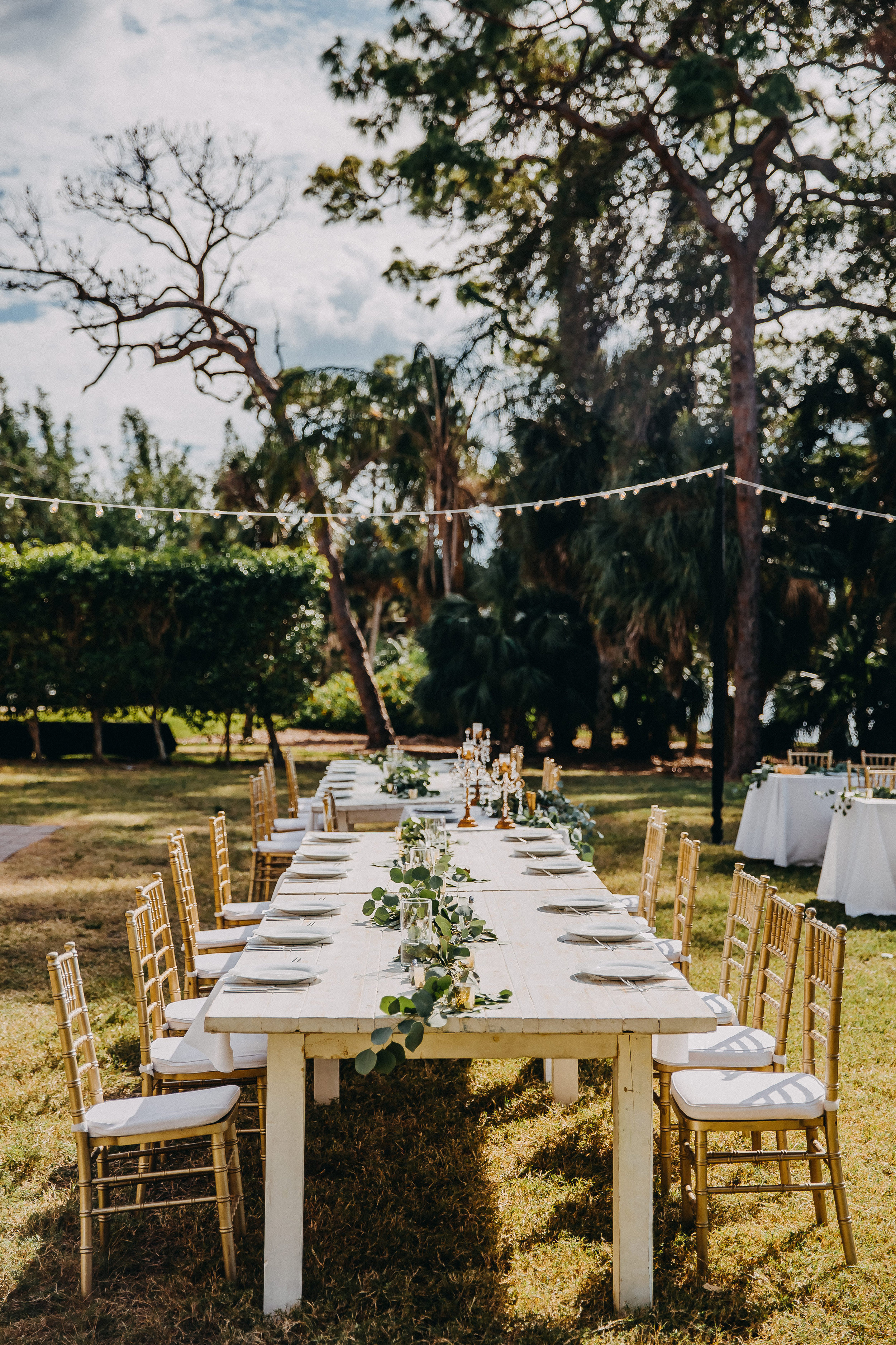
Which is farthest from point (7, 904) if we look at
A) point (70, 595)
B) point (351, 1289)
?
point (70, 595)

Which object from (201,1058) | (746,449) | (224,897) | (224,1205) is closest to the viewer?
(224,1205)

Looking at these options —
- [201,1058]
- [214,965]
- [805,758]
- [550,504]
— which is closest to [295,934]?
[201,1058]

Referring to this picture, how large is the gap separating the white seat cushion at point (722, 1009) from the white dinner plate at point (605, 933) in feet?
1.27

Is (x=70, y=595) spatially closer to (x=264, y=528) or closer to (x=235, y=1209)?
(x=264, y=528)

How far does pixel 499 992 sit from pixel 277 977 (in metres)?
0.58

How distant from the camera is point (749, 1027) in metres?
3.48

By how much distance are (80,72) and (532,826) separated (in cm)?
891

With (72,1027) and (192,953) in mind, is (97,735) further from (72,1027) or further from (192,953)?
(72,1027)

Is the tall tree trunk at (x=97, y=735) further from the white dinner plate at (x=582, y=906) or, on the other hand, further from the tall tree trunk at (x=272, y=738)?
the white dinner plate at (x=582, y=906)

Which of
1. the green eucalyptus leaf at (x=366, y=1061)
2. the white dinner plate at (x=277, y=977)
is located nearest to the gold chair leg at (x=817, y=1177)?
the green eucalyptus leaf at (x=366, y=1061)

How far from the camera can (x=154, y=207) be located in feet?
49.1

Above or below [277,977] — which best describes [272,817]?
below

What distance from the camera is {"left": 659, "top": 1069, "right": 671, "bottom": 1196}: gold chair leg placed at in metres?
3.24

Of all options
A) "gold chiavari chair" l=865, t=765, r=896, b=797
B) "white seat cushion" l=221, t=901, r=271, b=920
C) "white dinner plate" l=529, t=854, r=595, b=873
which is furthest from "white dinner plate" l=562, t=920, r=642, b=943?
"gold chiavari chair" l=865, t=765, r=896, b=797
